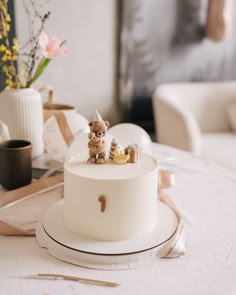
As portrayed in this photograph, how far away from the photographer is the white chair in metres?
2.20

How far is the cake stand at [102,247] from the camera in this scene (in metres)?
0.76

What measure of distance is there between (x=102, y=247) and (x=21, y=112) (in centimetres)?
62

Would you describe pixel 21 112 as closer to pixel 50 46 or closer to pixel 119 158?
pixel 50 46

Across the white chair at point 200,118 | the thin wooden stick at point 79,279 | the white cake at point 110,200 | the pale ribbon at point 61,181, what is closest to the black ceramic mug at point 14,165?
the pale ribbon at point 61,181

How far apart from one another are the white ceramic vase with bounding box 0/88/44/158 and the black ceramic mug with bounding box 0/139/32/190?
165mm

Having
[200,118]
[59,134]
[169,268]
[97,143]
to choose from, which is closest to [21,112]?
[59,134]

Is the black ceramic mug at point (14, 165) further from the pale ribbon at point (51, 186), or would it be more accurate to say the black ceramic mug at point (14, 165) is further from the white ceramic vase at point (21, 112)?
the white ceramic vase at point (21, 112)

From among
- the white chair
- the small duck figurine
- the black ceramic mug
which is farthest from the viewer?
the white chair

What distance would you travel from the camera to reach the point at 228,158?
215cm

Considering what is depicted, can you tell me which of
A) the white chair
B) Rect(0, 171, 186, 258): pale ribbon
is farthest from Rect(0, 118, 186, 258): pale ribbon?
the white chair

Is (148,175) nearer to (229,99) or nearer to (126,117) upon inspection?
(126,117)

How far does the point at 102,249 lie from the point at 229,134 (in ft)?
6.64

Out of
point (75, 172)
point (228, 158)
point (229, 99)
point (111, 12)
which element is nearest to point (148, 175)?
point (75, 172)

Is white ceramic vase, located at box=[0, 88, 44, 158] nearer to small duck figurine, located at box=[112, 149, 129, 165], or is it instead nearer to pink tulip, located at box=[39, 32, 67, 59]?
pink tulip, located at box=[39, 32, 67, 59]
